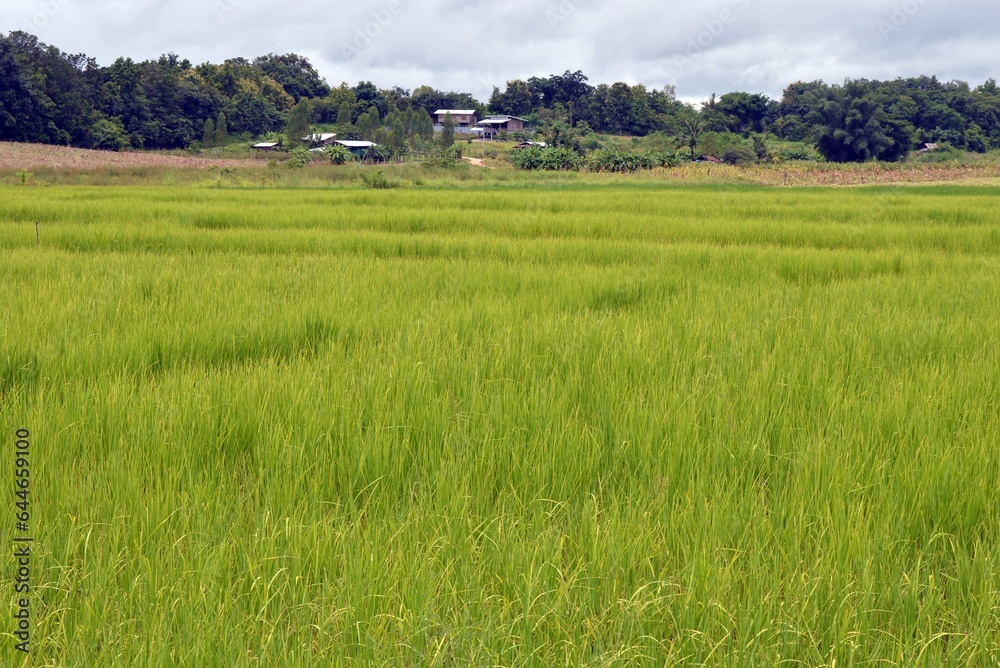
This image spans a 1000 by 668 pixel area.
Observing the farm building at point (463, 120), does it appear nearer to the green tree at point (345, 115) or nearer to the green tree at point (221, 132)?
the green tree at point (345, 115)

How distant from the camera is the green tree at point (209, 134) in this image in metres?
52.2

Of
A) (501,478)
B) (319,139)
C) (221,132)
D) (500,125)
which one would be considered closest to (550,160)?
(319,139)

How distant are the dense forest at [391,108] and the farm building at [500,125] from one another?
5.55ft

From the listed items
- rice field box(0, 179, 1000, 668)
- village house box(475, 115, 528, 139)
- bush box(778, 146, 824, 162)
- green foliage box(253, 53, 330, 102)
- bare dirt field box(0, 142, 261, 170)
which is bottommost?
rice field box(0, 179, 1000, 668)

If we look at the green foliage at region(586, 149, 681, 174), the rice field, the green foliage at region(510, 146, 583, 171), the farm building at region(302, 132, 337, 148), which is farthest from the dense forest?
the rice field

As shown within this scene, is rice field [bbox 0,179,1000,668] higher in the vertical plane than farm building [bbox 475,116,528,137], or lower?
lower

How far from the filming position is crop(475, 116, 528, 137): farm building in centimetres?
6711

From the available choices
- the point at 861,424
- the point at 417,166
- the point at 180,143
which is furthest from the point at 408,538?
the point at 180,143

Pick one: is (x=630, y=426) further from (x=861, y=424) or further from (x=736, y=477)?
(x=861, y=424)

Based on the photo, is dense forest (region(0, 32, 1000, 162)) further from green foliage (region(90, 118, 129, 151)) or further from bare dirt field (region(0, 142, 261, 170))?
bare dirt field (region(0, 142, 261, 170))

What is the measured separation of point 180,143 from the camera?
53250 millimetres

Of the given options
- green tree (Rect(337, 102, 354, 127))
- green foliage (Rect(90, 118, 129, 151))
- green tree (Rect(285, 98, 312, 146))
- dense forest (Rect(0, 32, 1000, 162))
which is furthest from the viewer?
green tree (Rect(337, 102, 354, 127))

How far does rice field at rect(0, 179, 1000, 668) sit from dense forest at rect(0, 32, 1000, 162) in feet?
150

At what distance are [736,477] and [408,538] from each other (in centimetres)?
94
